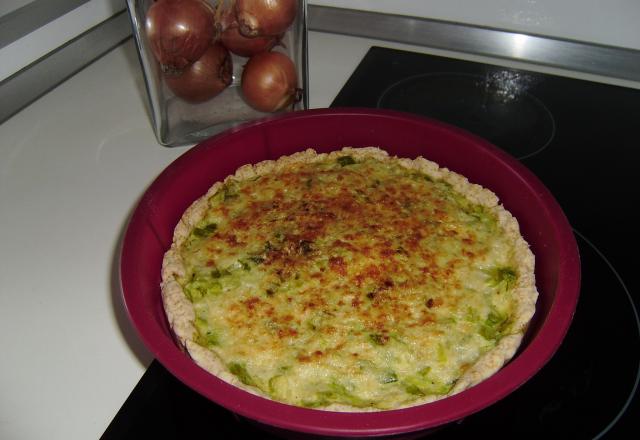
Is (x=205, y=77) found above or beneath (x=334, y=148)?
above

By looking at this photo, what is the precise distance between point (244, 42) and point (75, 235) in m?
0.78

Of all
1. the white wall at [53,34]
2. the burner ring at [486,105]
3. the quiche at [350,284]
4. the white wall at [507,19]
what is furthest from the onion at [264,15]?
the white wall at [53,34]

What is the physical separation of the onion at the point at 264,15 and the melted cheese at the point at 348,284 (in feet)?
1.53

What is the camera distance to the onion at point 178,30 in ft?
5.50

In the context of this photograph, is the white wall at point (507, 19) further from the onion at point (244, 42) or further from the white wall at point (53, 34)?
the onion at point (244, 42)

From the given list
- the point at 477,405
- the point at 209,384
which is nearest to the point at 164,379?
the point at 209,384

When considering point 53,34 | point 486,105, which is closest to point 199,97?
point 53,34

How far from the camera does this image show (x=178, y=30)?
1.69 metres

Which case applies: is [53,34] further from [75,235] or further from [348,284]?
[348,284]

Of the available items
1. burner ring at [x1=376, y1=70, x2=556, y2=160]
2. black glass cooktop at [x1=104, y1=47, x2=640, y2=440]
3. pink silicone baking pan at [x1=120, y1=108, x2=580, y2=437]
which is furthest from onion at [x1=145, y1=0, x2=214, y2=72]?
burner ring at [x1=376, y1=70, x2=556, y2=160]

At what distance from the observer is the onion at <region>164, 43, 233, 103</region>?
1845 millimetres

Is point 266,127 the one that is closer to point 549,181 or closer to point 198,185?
point 198,185

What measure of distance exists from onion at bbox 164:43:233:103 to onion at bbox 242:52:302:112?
8 cm

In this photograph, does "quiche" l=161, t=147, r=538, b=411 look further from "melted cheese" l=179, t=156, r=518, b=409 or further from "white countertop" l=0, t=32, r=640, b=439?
"white countertop" l=0, t=32, r=640, b=439
